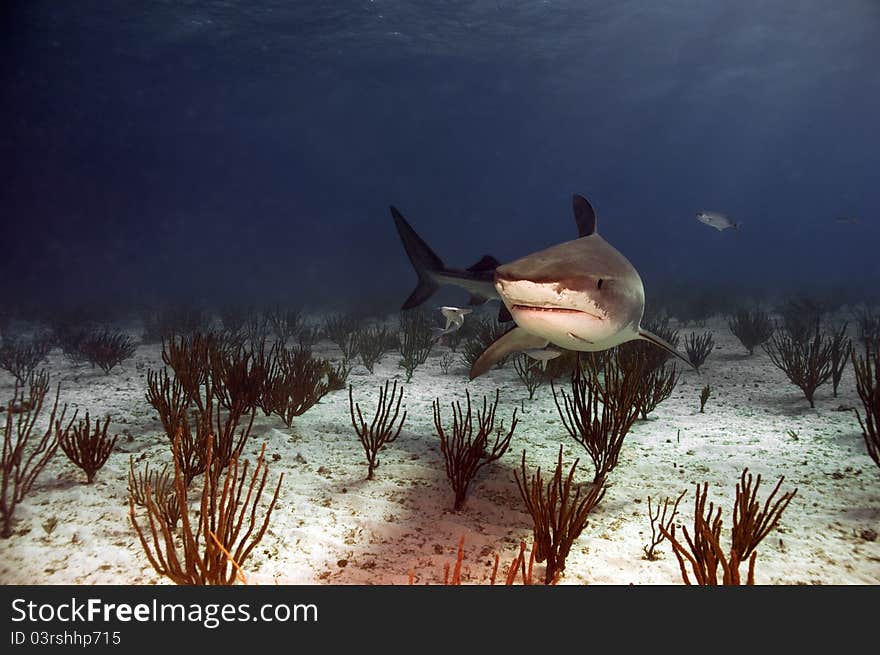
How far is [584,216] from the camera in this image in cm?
435

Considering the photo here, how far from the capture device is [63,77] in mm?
33938

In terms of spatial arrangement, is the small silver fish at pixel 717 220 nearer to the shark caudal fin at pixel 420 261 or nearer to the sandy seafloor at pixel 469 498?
the sandy seafloor at pixel 469 498

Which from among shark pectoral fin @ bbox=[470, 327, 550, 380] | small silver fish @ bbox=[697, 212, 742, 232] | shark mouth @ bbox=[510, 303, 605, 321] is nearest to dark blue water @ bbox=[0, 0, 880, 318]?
small silver fish @ bbox=[697, 212, 742, 232]

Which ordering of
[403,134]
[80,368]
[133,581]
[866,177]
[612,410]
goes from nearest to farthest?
[133,581]
[612,410]
[80,368]
[403,134]
[866,177]

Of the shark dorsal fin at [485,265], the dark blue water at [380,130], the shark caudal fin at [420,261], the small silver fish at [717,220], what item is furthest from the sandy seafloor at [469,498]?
the dark blue water at [380,130]

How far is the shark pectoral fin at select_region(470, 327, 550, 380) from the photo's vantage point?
3.76 m

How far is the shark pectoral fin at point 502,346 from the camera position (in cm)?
376

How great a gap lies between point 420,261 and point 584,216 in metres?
2.17

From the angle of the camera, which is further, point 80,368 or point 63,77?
point 63,77

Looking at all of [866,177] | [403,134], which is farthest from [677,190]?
[403,134]

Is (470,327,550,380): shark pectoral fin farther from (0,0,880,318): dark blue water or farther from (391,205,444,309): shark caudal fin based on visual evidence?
(0,0,880,318): dark blue water

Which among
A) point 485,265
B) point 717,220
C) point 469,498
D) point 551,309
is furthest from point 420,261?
point 717,220

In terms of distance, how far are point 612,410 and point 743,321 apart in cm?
878
